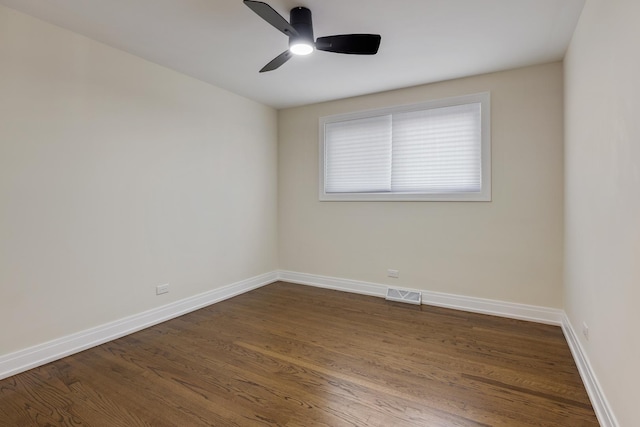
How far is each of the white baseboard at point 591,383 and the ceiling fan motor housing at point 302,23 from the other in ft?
9.19

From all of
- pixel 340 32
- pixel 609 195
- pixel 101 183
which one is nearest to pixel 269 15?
pixel 340 32

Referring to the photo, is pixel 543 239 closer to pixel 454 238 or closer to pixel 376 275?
pixel 454 238

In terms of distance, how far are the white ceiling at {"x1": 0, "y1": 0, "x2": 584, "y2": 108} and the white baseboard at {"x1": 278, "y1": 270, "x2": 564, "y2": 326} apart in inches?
96.9

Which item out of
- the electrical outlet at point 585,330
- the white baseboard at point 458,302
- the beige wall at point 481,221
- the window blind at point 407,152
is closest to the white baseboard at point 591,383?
the electrical outlet at point 585,330

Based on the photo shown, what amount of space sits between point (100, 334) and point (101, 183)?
131 centimetres

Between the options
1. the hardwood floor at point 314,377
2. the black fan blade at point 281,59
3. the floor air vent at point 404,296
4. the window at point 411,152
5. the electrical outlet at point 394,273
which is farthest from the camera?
the electrical outlet at point 394,273

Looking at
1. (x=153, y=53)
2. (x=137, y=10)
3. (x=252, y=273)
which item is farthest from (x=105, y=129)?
(x=252, y=273)

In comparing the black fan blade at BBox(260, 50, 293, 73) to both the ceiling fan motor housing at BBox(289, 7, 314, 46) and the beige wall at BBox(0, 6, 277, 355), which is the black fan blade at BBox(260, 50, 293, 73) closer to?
the ceiling fan motor housing at BBox(289, 7, 314, 46)

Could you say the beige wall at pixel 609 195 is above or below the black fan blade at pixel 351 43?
below

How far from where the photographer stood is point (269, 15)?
6.24ft

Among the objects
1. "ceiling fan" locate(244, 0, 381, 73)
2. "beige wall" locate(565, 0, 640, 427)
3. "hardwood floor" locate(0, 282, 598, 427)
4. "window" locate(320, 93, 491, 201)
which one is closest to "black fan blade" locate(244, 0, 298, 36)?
"ceiling fan" locate(244, 0, 381, 73)

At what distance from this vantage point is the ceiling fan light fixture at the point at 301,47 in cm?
222

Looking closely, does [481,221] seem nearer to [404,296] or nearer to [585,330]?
[404,296]

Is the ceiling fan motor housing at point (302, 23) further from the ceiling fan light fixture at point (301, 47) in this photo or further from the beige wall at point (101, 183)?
the beige wall at point (101, 183)
